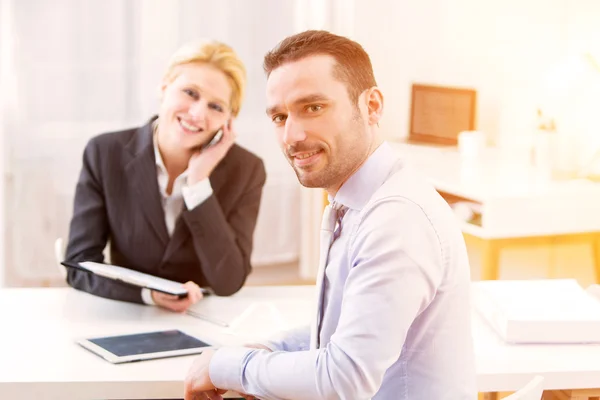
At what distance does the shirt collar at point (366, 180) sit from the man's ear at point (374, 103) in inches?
2.4

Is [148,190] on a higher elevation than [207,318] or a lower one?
higher

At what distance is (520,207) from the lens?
3586 mm

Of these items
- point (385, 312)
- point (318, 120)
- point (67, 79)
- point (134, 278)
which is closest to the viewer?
point (385, 312)

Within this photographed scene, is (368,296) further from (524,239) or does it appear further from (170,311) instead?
(524,239)

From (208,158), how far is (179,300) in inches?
21.6

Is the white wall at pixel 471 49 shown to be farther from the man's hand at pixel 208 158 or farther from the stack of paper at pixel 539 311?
the stack of paper at pixel 539 311

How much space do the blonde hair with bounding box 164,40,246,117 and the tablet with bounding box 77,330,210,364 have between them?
0.90 meters

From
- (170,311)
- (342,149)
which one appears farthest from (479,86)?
(342,149)

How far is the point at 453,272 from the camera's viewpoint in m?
1.47

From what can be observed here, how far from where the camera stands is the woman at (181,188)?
2.57 metres

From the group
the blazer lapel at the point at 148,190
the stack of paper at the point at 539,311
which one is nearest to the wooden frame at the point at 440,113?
the blazer lapel at the point at 148,190

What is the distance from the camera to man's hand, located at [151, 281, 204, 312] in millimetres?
2244

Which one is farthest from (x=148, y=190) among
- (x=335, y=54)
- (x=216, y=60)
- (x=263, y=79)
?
(x=263, y=79)

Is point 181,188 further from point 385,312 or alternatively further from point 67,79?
point 67,79
